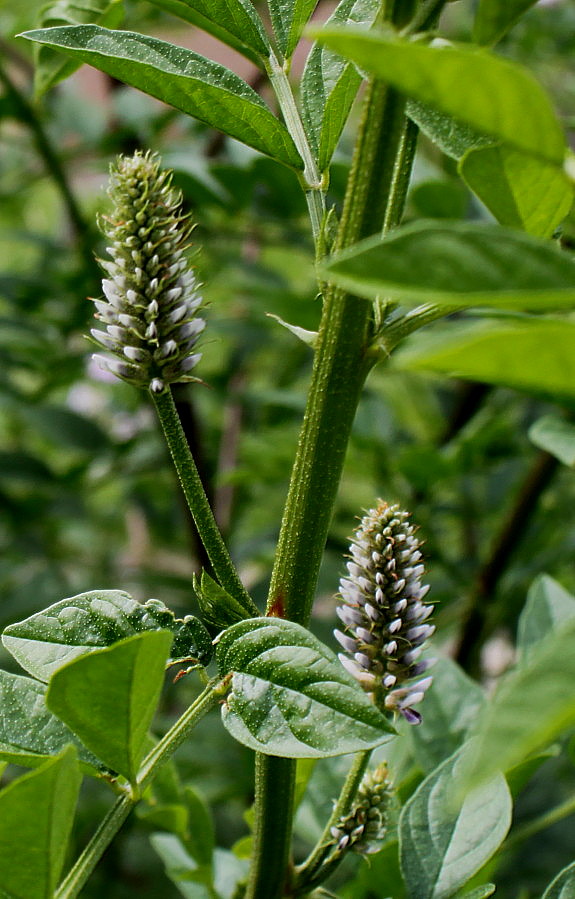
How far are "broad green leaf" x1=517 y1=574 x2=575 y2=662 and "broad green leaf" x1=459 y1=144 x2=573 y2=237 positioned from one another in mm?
253

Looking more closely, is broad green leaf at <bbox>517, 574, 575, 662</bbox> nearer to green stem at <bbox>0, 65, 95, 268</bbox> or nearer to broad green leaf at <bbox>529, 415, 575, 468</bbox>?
broad green leaf at <bbox>529, 415, 575, 468</bbox>

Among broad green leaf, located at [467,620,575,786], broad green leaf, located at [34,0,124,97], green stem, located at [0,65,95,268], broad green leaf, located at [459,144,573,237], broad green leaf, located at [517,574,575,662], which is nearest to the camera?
broad green leaf, located at [467,620,575,786]

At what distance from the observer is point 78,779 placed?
24cm

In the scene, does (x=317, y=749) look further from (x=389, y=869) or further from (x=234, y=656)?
(x=389, y=869)

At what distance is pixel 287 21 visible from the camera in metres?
0.32

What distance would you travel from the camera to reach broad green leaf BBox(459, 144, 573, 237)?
9.5 inches

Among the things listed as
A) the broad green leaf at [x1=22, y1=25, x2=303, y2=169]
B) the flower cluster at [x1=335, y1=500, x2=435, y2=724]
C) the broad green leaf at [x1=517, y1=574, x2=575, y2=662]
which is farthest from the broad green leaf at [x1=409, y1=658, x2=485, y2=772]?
the broad green leaf at [x1=22, y1=25, x2=303, y2=169]

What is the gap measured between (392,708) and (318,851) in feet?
0.22

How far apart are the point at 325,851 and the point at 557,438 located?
0.23 meters

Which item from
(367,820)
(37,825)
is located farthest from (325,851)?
(37,825)

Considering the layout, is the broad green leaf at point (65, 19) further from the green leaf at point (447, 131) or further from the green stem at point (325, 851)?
the green stem at point (325, 851)

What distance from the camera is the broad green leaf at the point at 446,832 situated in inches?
12.8

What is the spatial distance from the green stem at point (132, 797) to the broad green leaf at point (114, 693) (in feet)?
0.06

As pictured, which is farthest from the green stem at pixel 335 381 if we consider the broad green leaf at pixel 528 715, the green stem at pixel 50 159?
the green stem at pixel 50 159
